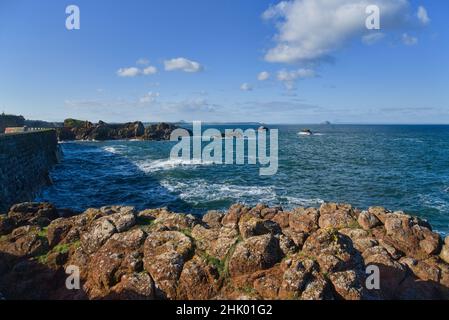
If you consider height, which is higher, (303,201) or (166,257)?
(166,257)

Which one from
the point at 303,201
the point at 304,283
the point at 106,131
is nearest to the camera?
the point at 304,283

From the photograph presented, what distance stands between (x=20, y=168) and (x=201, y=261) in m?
29.8

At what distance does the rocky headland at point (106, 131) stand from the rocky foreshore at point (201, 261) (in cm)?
10364

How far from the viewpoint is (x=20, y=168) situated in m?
32.3

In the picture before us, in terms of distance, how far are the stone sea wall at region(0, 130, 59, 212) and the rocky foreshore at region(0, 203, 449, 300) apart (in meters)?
16.5

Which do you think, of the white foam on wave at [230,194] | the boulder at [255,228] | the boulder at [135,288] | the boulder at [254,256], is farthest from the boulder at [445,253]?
the white foam on wave at [230,194]

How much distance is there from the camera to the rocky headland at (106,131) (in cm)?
10950

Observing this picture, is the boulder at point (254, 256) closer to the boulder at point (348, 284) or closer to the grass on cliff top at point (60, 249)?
the boulder at point (348, 284)

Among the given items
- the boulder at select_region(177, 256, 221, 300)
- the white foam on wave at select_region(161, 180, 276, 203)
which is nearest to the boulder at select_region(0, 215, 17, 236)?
the boulder at select_region(177, 256, 221, 300)

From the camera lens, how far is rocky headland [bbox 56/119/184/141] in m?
110

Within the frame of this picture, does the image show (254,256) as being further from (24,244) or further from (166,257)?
(24,244)

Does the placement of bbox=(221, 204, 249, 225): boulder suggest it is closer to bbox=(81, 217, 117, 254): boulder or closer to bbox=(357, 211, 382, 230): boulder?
bbox=(357, 211, 382, 230): boulder

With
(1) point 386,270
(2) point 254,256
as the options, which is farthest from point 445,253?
(2) point 254,256
